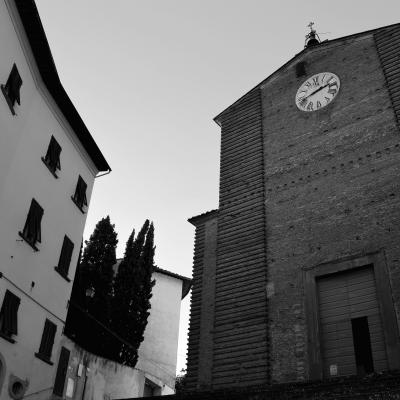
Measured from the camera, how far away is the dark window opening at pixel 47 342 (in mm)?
16031

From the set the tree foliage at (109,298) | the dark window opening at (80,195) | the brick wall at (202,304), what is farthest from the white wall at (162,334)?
the dark window opening at (80,195)

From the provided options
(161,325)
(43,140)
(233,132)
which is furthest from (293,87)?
(161,325)

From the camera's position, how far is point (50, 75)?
58.1ft

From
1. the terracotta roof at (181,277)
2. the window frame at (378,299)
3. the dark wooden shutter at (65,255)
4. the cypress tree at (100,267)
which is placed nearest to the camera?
the window frame at (378,299)

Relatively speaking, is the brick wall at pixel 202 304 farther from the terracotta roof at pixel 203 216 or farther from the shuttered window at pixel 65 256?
the shuttered window at pixel 65 256

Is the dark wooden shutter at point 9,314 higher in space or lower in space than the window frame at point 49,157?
lower

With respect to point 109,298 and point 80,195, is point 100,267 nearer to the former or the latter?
point 109,298

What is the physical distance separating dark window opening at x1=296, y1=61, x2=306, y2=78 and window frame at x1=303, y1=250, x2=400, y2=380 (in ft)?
26.7

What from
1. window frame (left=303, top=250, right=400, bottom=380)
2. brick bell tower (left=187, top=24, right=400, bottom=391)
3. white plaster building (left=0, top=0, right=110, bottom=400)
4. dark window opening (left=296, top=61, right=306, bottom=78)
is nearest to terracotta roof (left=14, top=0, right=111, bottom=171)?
white plaster building (left=0, top=0, right=110, bottom=400)

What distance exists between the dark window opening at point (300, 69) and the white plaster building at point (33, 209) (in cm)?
859

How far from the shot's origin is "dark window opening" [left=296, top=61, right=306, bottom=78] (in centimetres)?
1967

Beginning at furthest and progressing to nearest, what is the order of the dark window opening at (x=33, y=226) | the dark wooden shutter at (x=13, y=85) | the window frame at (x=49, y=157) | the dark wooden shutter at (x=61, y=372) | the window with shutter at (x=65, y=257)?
the window with shutter at (x=65, y=257), the window frame at (x=49, y=157), the dark wooden shutter at (x=61, y=372), the dark window opening at (x=33, y=226), the dark wooden shutter at (x=13, y=85)

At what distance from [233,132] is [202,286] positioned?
247 inches

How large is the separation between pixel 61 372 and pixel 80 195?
262 inches
